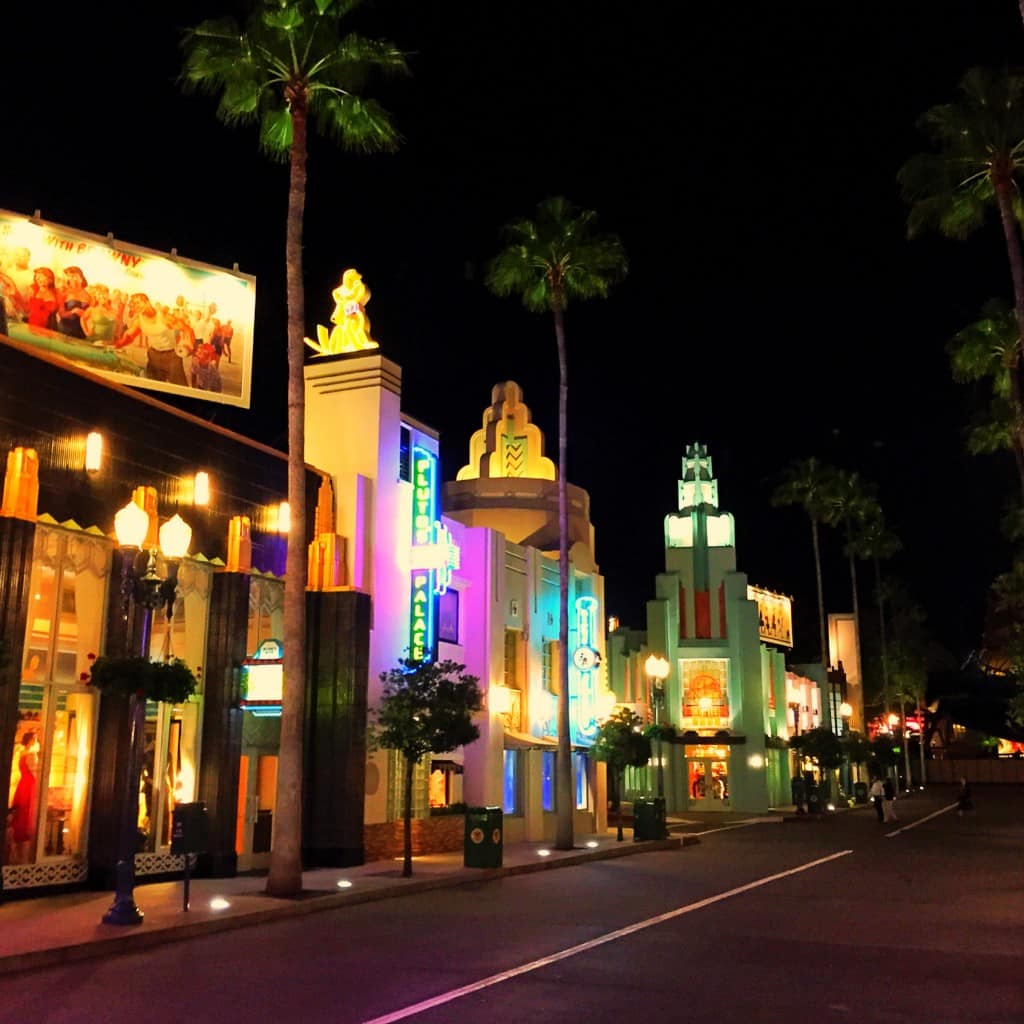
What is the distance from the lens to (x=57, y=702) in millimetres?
18422

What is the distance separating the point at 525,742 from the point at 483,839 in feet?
27.5

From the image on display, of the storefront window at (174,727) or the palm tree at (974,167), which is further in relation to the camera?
the palm tree at (974,167)

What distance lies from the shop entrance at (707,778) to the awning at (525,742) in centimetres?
2533

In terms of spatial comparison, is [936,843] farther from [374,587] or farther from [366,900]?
[366,900]

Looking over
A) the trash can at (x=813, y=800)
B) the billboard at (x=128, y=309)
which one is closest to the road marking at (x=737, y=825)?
the trash can at (x=813, y=800)

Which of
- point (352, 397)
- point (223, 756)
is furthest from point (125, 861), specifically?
point (352, 397)

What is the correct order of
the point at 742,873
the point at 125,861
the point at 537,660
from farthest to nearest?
the point at 537,660
the point at 742,873
the point at 125,861

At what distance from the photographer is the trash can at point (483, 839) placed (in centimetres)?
2256

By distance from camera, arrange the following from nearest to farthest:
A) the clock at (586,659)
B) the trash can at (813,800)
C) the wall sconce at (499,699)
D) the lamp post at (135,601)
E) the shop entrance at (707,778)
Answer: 1. the lamp post at (135,601)
2. the wall sconce at (499,699)
3. the clock at (586,659)
4. the trash can at (813,800)
5. the shop entrance at (707,778)

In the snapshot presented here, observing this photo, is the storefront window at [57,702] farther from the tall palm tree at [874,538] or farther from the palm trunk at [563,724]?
the tall palm tree at [874,538]

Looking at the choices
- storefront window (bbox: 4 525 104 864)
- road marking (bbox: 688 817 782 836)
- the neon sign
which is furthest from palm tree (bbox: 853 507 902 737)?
storefront window (bbox: 4 525 104 864)

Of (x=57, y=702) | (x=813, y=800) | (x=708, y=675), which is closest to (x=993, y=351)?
(x=57, y=702)

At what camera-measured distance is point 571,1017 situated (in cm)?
884

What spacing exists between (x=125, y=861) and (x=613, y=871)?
11.8 metres
